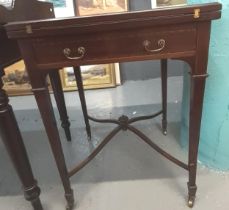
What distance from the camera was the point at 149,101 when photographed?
1836mm

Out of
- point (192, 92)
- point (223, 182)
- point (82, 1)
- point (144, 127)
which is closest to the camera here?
point (192, 92)

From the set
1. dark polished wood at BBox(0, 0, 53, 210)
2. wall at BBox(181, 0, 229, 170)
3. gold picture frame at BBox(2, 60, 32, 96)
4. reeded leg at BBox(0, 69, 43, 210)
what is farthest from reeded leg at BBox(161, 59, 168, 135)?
gold picture frame at BBox(2, 60, 32, 96)

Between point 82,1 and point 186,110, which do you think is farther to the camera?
point 82,1

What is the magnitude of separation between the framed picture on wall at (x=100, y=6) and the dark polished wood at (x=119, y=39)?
138cm

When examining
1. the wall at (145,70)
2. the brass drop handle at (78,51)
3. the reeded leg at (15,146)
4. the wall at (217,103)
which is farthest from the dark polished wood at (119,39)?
the wall at (145,70)

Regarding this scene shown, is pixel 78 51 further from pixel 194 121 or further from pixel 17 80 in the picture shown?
pixel 17 80

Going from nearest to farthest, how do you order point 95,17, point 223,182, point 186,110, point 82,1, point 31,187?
point 95,17 < point 31,187 < point 223,182 < point 186,110 < point 82,1

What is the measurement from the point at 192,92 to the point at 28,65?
1.50ft

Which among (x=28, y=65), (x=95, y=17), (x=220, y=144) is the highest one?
(x=95, y=17)

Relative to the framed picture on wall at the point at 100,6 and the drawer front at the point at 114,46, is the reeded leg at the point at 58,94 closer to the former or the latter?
the drawer front at the point at 114,46

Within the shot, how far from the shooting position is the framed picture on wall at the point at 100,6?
6.47ft

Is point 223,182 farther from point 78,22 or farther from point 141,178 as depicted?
point 78,22

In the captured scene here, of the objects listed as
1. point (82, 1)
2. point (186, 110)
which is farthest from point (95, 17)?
point (82, 1)

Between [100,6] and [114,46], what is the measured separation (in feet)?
4.68
